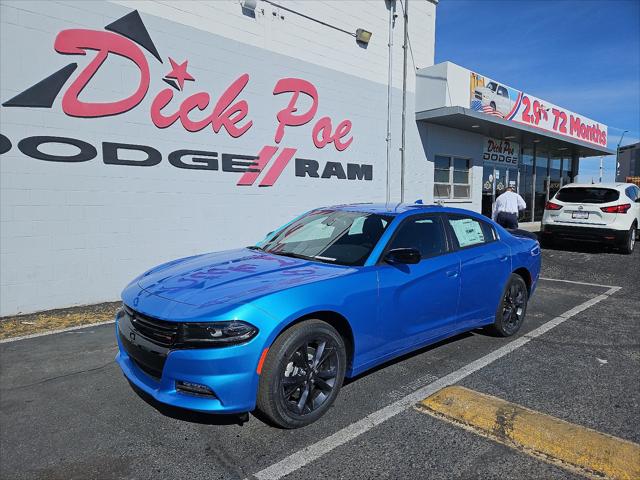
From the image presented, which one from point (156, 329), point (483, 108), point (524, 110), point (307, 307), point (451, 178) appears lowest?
point (156, 329)

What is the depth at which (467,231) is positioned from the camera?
4.43 m

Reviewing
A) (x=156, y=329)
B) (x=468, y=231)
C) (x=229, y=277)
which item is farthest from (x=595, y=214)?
(x=156, y=329)

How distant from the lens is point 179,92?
7117mm

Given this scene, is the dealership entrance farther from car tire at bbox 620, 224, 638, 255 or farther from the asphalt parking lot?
the asphalt parking lot

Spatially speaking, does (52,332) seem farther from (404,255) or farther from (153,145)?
(404,255)

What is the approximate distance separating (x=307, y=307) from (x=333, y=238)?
45.3 inches

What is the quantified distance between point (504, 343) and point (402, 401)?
6.06 feet

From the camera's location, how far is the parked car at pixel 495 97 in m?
12.5

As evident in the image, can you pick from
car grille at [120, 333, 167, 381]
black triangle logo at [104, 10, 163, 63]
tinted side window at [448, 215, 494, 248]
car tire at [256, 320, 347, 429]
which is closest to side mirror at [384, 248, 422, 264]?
car tire at [256, 320, 347, 429]

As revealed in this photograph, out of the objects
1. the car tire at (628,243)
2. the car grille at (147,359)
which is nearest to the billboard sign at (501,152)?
the car tire at (628,243)

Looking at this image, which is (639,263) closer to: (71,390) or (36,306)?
(71,390)

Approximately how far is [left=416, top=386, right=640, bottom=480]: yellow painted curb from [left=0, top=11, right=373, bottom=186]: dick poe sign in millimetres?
5686

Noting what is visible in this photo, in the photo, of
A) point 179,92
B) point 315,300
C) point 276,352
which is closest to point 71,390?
point 276,352

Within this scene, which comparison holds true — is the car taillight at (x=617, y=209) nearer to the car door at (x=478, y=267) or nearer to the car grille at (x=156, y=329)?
the car door at (x=478, y=267)
